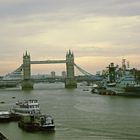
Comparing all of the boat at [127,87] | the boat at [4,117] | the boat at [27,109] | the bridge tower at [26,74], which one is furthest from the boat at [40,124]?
the bridge tower at [26,74]

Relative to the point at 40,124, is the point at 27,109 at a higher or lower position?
higher

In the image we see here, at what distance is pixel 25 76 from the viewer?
122 meters

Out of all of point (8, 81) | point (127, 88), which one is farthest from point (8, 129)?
point (8, 81)

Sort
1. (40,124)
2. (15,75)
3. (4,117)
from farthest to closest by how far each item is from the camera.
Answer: (15,75)
(4,117)
(40,124)

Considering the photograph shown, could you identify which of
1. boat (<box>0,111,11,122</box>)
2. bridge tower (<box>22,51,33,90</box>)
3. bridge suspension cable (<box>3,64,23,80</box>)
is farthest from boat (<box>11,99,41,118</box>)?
bridge suspension cable (<box>3,64,23,80</box>)

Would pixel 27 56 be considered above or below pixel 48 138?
above

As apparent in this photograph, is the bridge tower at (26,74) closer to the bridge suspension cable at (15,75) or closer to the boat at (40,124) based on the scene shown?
the bridge suspension cable at (15,75)

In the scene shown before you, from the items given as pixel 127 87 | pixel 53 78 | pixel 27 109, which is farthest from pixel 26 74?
pixel 27 109

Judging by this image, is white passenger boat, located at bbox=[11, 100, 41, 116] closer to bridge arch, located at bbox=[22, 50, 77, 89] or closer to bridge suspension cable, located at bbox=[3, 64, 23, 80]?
bridge arch, located at bbox=[22, 50, 77, 89]

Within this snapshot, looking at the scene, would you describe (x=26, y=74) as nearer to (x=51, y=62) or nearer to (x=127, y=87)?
(x=51, y=62)

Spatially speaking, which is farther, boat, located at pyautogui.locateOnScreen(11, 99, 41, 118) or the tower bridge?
the tower bridge

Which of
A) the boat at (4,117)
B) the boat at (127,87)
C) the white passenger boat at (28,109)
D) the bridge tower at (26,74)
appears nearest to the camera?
the boat at (4,117)

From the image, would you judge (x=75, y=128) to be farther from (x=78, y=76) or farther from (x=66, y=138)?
(x=78, y=76)

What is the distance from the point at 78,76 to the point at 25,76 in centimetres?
1371
